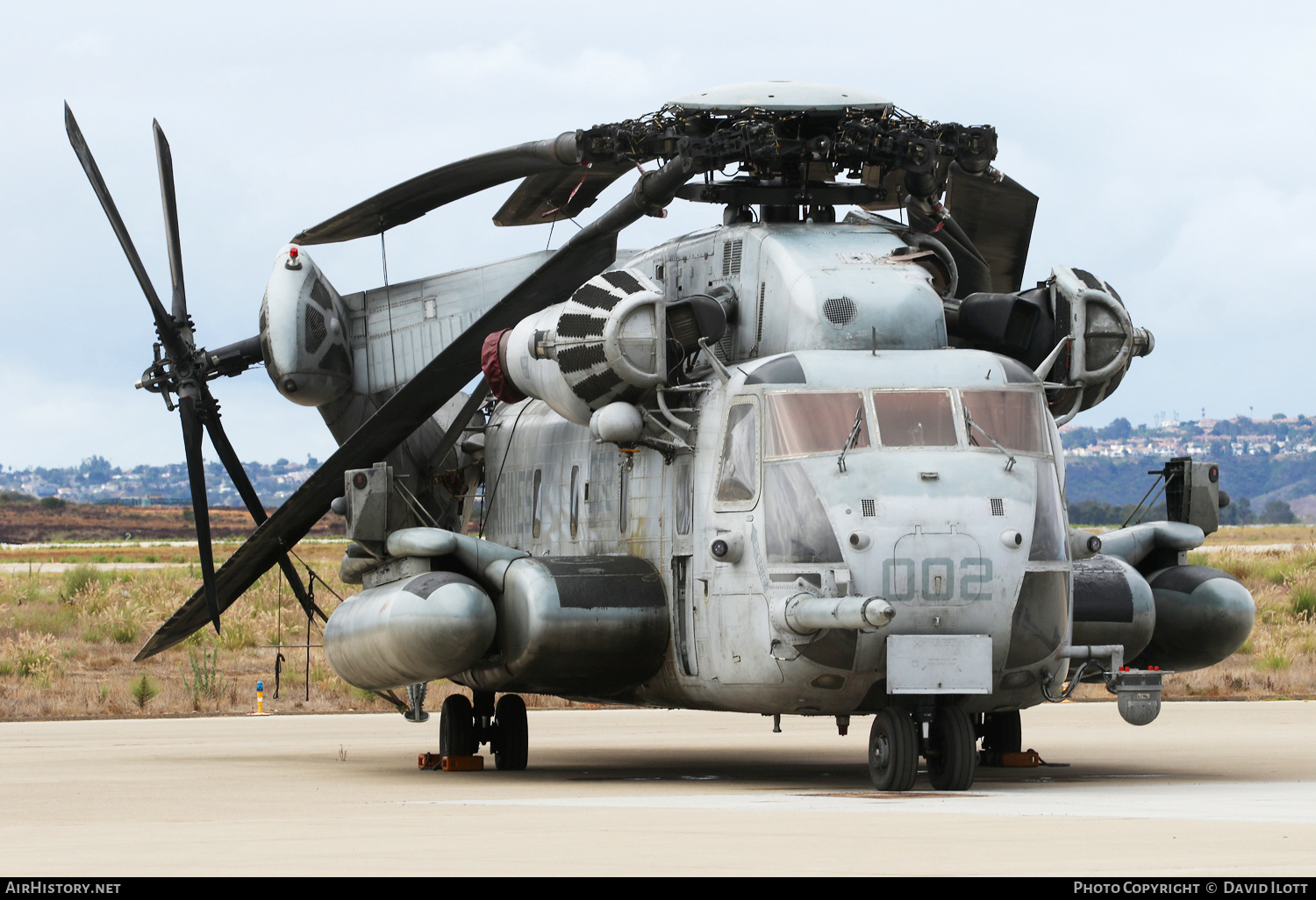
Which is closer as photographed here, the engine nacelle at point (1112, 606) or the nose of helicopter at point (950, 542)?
the nose of helicopter at point (950, 542)

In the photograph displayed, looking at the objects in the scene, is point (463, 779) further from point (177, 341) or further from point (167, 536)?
point (167, 536)

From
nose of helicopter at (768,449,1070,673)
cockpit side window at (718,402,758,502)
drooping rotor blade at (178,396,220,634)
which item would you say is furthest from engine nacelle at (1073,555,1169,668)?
drooping rotor blade at (178,396,220,634)

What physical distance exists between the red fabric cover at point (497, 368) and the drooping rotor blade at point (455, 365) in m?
0.60

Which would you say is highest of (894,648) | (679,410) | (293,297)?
(293,297)

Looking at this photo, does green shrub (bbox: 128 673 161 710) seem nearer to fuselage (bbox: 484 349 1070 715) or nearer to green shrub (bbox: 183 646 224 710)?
green shrub (bbox: 183 646 224 710)

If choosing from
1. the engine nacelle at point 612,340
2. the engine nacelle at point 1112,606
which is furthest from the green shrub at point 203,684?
the engine nacelle at point 1112,606

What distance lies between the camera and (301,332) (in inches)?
847

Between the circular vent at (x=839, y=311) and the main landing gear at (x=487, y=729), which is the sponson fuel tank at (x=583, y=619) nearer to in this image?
the main landing gear at (x=487, y=729)

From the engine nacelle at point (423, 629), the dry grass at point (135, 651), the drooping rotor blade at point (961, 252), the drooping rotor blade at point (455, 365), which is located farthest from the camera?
the dry grass at point (135, 651)

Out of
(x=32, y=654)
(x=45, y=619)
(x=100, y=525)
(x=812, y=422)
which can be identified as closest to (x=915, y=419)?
(x=812, y=422)

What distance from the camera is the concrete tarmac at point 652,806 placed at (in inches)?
413

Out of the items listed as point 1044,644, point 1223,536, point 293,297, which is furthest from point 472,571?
point 1223,536

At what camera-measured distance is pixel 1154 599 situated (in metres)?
20.0

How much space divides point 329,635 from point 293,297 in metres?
3.85
